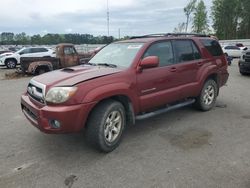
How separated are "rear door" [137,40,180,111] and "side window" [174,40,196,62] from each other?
177 millimetres

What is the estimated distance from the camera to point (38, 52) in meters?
19.9

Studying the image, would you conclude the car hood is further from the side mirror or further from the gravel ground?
the gravel ground

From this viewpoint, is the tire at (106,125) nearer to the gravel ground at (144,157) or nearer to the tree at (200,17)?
the gravel ground at (144,157)

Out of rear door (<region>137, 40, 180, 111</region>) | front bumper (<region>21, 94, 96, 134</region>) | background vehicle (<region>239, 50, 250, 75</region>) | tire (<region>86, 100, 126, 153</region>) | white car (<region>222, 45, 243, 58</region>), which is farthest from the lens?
white car (<region>222, 45, 243, 58</region>)

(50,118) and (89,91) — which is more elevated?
(89,91)

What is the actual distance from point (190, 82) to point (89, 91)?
2.62 metres

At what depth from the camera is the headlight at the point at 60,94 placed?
142 inches

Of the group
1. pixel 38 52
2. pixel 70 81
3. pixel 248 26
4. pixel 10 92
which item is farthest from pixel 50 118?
pixel 248 26

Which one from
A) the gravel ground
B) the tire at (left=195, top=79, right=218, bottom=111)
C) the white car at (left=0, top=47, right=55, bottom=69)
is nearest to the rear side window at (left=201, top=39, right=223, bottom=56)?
the tire at (left=195, top=79, right=218, bottom=111)

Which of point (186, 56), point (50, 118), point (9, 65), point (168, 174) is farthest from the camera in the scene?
point (9, 65)

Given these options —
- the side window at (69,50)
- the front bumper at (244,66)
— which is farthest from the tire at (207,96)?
the side window at (69,50)

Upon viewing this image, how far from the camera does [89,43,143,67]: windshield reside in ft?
15.2

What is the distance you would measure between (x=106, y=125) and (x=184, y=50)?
2543 millimetres

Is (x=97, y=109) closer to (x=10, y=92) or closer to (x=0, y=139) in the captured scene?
(x=0, y=139)
